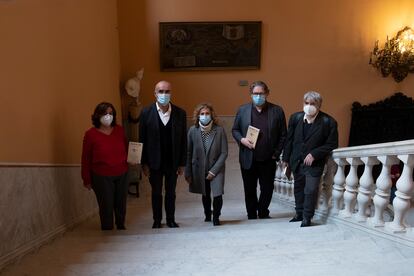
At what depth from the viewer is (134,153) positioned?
3.25m

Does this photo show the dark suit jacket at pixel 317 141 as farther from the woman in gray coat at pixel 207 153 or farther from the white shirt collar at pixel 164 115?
the white shirt collar at pixel 164 115

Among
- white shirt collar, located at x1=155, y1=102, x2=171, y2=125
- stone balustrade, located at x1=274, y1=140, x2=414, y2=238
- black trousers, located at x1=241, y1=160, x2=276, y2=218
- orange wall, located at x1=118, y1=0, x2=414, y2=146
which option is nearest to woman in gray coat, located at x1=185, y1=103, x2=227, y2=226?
white shirt collar, located at x1=155, y1=102, x2=171, y2=125

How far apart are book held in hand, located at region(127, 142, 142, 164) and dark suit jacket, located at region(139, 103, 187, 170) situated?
6 centimetres

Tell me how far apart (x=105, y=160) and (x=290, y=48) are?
4.34 meters

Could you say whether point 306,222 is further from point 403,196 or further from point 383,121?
point 383,121

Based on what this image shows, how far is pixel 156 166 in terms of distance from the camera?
324 cm

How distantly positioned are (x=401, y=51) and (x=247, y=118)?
4276 mm

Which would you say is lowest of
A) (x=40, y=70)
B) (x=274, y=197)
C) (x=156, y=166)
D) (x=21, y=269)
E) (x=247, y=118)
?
(x=274, y=197)

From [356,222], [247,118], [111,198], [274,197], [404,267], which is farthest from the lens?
[274,197]

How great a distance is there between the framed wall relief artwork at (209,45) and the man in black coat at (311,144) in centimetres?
322

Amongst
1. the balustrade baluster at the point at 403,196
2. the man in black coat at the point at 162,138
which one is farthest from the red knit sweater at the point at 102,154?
the balustrade baluster at the point at 403,196

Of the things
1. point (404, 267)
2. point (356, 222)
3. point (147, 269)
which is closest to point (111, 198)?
point (147, 269)

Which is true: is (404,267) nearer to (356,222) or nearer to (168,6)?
(356,222)

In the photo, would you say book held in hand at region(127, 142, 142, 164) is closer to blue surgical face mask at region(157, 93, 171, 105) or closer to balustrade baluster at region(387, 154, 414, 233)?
blue surgical face mask at region(157, 93, 171, 105)
